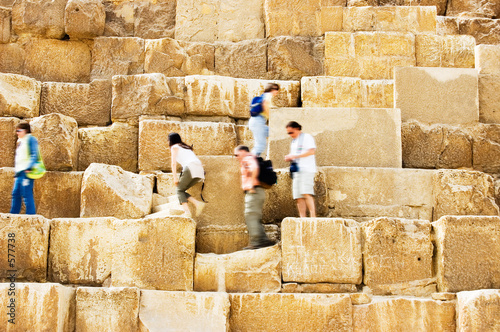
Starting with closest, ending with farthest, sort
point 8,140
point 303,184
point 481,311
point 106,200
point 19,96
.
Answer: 1. point 481,311
2. point 303,184
3. point 106,200
4. point 8,140
5. point 19,96

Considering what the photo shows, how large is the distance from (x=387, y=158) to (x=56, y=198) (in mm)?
4061

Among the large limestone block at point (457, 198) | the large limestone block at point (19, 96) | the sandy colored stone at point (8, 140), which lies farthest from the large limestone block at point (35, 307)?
the large limestone block at point (457, 198)

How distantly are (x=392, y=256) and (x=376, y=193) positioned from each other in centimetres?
110

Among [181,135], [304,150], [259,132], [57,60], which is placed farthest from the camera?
[57,60]

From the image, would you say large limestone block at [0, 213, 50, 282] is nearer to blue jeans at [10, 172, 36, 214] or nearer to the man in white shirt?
blue jeans at [10, 172, 36, 214]

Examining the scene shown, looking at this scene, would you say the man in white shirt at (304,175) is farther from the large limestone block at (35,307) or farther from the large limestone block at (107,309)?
the large limestone block at (35,307)

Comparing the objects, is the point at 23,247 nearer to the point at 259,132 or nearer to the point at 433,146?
the point at 259,132

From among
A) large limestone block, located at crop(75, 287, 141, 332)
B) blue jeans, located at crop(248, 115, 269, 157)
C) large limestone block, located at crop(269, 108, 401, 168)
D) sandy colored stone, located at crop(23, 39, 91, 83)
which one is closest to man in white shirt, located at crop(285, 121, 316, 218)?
blue jeans, located at crop(248, 115, 269, 157)

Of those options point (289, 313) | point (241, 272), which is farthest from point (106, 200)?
point (289, 313)

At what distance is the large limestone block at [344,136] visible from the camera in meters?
8.89

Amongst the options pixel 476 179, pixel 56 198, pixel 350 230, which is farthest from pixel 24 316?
pixel 476 179

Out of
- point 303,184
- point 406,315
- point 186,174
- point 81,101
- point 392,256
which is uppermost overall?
point 81,101

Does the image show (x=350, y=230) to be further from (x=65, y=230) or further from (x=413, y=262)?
(x=65, y=230)

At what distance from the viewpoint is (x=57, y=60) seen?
37.6 feet
